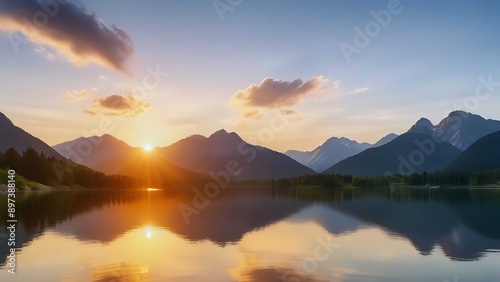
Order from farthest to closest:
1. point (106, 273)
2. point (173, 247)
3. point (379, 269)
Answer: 1. point (173, 247)
2. point (379, 269)
3. point (106, 273)

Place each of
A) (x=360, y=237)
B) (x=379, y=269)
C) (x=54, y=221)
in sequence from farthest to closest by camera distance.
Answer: (x=54, y=221)
(x=360, y=237)
(x=379, y=269)

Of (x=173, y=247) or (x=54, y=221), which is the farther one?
(x=54, y=221)

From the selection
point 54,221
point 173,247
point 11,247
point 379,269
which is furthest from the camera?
point 54,221

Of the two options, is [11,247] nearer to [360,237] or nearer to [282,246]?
[282,246]

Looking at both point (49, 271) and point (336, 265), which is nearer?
point (49, 271)

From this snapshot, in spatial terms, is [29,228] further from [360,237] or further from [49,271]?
[360,237]

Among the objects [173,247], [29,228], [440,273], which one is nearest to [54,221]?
[29,228]

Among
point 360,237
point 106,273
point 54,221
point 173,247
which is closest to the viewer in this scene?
point 106,273

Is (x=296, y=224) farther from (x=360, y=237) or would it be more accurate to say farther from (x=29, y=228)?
(x=29, y=228)

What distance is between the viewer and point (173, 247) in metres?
51.4

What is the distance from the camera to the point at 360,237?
6175 cm

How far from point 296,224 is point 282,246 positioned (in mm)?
26537

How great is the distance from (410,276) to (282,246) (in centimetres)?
1898

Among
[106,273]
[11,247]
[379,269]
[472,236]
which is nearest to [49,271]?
[106,273]
